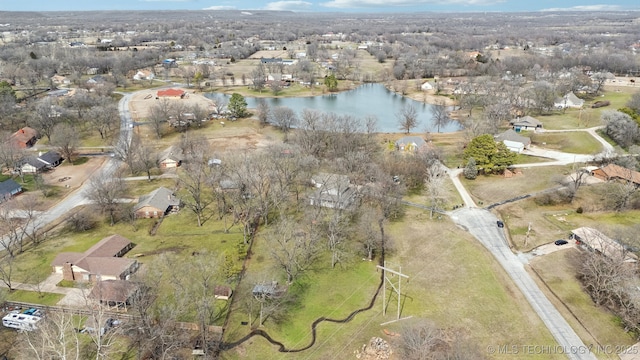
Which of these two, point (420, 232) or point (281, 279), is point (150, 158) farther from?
point (420, 232)

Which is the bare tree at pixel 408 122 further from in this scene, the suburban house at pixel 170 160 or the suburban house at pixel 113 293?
the suburban house at pixel 113 293

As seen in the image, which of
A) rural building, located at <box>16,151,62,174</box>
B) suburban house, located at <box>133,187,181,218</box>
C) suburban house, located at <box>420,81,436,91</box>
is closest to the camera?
suburban house, located at <box>133,187,181,218</box>

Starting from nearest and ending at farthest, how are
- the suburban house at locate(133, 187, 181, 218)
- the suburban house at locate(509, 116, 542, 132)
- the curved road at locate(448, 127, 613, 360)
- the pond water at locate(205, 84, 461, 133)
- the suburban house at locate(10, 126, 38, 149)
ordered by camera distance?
the curved road at locate(448, 127, 613, 360)
the suburban house at locate(133, 187, 181, 218)
the suburban house at locate(10, 126, 38, 149)
the suburban house at locate(509, 116, 542, 132)
the pond water at locate(205, 84, 461, 133)

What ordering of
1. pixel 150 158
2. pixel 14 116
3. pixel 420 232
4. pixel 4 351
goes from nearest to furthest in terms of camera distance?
1. pixel 4 351
2. pixel 420 232
3. pixel 150 158
4. pixel 14 116

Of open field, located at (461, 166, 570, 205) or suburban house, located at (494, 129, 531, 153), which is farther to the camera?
suburban house, located at (494, 129, 531, 153)

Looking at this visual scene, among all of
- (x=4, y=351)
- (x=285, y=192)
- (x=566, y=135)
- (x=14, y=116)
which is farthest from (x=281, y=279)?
(x=14, y=116)

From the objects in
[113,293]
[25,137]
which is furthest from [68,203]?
[25,137]

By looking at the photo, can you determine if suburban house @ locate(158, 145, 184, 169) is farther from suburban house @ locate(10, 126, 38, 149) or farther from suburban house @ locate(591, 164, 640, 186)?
suburban house @ locate(591, 164, 640, 186)

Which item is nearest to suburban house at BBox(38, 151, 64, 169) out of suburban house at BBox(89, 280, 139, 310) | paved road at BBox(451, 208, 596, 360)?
suburban house at BBox(89, 280, 139, 310)
